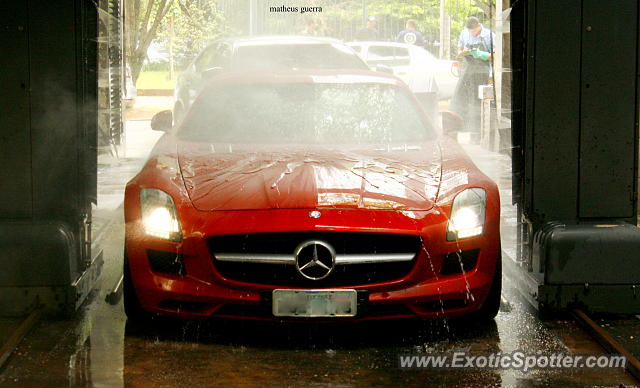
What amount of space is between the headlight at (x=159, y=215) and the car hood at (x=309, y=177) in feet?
0.40

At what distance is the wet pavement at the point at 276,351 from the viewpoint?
4.68 metres

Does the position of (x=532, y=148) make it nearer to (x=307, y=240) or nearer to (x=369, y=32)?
(x=307, y=240)

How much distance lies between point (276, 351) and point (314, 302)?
0.37m

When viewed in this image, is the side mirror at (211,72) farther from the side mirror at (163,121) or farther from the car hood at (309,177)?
the car hood at (309,177)

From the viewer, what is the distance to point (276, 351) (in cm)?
518

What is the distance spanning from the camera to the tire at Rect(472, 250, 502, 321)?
5461mm

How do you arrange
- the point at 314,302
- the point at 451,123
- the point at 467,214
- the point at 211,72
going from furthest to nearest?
the point at 211,72
the point at 451,123
the point at 467,214
the point at 314,302

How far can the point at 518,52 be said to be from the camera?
616 centimetres

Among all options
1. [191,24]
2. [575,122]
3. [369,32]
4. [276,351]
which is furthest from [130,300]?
[369,32]

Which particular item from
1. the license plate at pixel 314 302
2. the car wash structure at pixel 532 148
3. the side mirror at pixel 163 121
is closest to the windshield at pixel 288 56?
the side mirror at pixel 163 121

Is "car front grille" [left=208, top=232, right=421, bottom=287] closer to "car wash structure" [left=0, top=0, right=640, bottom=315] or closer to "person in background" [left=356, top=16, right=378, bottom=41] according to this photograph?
"car wash structure" [left=0, top=0, right=640, bottom=315]

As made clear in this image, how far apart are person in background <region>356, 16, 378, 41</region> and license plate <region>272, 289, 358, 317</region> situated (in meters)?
Result: 17.9

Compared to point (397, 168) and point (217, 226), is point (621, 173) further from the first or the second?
point (217, 226)

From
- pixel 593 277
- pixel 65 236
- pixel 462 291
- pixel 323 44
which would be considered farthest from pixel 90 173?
pixel 323 44
